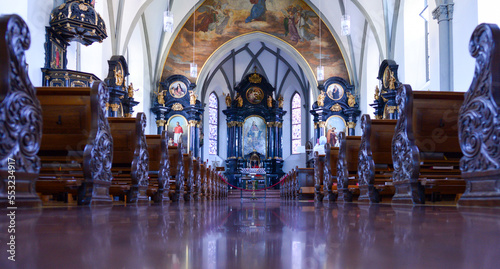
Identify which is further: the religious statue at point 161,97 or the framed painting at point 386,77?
the religious statue at point 161,97

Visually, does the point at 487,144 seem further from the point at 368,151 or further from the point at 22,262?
the point at 22,262


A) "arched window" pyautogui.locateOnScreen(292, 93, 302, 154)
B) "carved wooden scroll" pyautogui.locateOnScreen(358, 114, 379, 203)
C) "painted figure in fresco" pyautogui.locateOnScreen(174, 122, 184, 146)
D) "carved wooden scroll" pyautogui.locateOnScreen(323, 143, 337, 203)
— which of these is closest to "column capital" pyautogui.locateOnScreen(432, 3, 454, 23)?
"carved wooden scroll" pyautogui.locateOnScreen(323, 143, 337, 203)

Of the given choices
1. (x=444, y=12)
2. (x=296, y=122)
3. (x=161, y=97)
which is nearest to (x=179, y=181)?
(x=444, y=12)

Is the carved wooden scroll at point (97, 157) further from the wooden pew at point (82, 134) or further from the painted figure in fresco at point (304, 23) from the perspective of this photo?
the painted figure in fresco at point (304, 23)

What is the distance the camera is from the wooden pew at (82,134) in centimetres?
367

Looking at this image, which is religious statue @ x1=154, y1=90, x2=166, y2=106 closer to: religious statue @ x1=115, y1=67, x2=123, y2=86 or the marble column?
religious statue @ x1=115, y1=67, x2=123, y2=86

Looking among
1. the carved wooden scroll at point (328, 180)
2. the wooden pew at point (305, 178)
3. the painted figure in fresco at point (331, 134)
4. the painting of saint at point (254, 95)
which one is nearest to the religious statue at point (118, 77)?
the wooden pew at point (305, 178)

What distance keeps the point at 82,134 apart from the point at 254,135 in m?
20.0

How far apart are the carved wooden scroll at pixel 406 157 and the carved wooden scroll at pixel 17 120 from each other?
306 centimetres

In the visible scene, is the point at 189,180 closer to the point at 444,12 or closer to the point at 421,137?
the point at 421,137

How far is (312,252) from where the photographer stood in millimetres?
856

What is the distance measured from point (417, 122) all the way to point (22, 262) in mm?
4117

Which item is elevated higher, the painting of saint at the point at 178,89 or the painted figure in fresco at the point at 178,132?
the painting of saint at the point at 178,89

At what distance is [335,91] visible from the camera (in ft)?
61.7
